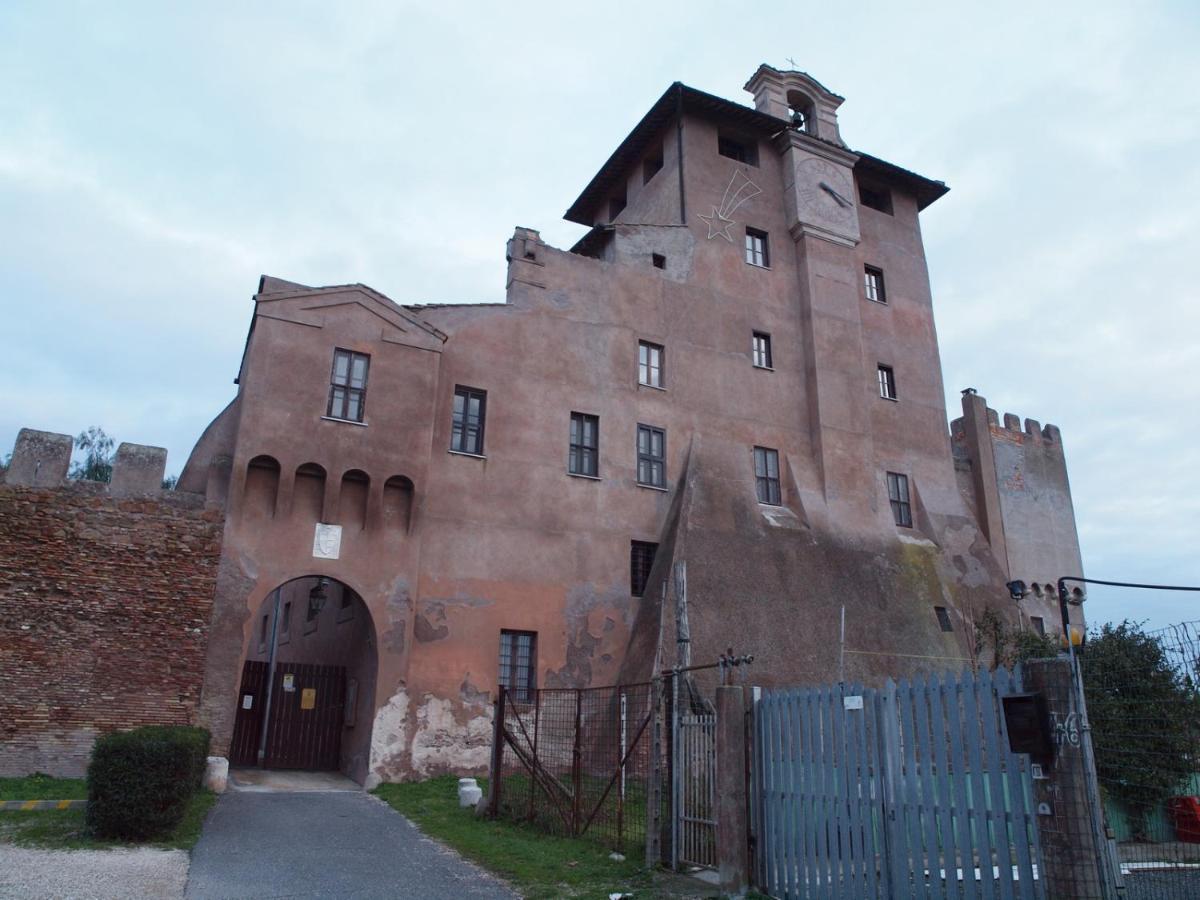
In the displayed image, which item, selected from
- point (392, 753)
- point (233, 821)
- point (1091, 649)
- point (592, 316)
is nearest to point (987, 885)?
point (233, 821)

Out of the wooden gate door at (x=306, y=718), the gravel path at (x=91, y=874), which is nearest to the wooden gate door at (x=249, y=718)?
the wooden gate door at (x=306, y=718)

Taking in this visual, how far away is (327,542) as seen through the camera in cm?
1850

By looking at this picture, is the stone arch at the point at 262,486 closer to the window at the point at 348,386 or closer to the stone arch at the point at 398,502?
the window at the point at 348,386

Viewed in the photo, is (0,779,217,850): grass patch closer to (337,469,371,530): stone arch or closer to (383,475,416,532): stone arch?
(337,469,371,530): stone arch

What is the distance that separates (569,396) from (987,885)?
16612mm

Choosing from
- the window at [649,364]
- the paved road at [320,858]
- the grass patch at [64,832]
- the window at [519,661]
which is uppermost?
the window at [649,364]

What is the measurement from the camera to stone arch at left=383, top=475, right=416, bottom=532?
1920 centimetres

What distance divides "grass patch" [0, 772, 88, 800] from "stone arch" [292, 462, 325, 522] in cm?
609

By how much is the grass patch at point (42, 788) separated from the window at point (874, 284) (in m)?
24.9

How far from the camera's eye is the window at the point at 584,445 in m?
22.3

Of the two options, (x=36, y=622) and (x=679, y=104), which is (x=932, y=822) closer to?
(x=36, y=622)

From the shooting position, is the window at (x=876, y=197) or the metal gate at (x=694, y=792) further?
the window at (x=876, y=197)

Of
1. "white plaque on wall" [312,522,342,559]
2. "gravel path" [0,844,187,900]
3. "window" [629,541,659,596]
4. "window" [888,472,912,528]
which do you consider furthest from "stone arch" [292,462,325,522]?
"window" [888,472,912,528]

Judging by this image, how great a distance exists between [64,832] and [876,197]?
29.2 meters
